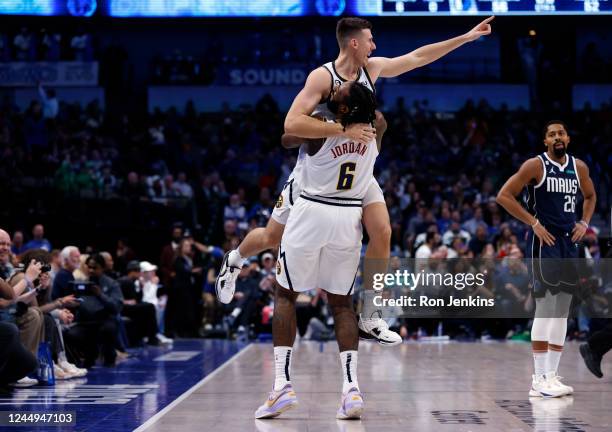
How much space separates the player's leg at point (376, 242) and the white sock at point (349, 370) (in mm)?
294

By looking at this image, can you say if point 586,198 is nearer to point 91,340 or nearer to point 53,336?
point 53,336

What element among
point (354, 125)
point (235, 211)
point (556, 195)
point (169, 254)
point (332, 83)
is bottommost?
point (169, 254)

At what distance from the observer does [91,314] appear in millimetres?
11172

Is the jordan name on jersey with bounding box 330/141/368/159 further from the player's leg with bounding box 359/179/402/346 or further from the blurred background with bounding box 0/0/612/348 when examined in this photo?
the blurred background with bounding box 0/0/612/348

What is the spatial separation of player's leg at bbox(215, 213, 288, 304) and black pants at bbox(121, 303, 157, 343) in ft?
23.8

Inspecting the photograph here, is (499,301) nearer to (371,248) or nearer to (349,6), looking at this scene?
(349,6)

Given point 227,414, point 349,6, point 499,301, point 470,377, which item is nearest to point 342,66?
point 227,414

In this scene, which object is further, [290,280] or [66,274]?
[66,274]

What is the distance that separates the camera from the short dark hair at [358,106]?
6020 millimetres

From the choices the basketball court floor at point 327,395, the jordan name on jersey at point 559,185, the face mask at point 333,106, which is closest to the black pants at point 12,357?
the basketball court floor at point 327,395

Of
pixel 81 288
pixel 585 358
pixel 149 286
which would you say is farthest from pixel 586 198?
pixel 149 286

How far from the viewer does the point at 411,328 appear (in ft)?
54.6

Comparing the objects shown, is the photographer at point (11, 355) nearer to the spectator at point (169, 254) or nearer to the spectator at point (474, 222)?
the spectator at point (169, 254)

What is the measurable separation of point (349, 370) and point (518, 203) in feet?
7.78
